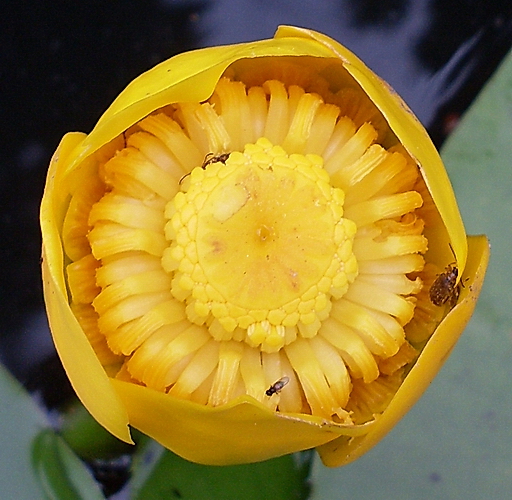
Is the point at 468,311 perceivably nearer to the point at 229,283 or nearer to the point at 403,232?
the point at 403,232

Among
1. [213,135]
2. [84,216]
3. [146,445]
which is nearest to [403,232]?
[213,135]

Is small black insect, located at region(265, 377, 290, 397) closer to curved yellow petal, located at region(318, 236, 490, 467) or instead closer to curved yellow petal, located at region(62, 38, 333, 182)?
curved yellow petal, located at region(318, 236, 490, 467)

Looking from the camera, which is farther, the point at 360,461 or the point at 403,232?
the point at 360,461

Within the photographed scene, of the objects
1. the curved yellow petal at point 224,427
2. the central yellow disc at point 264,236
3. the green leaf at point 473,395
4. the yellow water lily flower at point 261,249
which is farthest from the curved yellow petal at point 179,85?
the green leaf at point 473,395

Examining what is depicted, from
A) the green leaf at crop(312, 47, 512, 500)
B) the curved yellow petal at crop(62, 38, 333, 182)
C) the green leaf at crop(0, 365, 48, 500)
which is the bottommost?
the green leaf at crop(312, 47, 512, 500)

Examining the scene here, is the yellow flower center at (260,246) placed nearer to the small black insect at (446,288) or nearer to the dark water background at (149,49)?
the small black insect at (446,288)

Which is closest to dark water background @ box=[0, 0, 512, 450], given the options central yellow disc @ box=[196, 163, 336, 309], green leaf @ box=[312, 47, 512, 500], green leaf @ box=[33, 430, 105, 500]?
green leaf @ box=[312, 47, 512, 500]

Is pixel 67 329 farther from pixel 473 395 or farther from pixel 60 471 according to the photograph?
pixel 473 395

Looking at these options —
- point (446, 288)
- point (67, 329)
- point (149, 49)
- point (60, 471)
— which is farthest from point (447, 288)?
point (149, 49)
